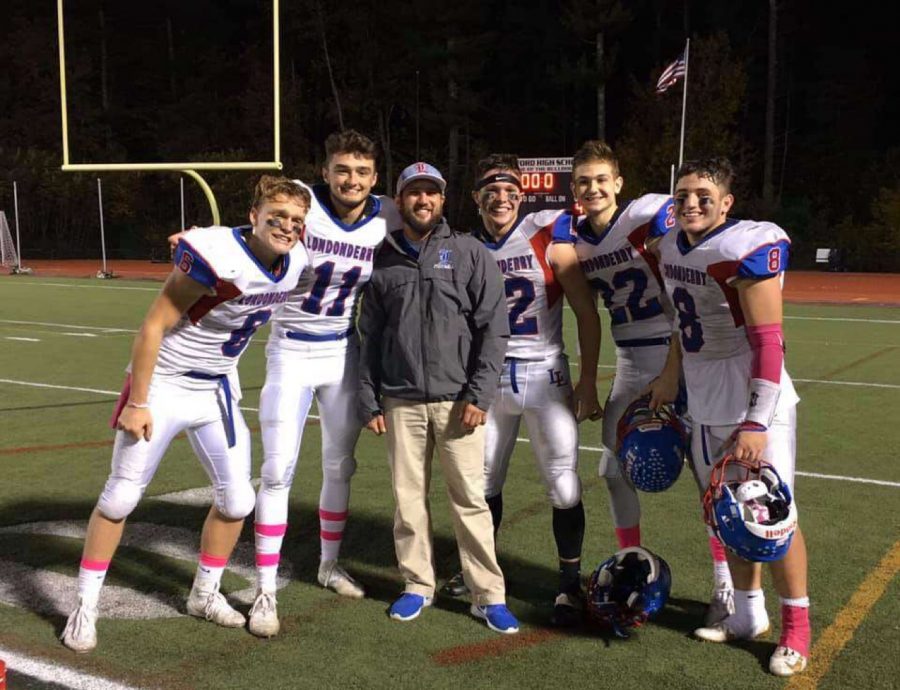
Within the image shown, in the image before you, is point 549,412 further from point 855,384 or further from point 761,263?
point 855,384

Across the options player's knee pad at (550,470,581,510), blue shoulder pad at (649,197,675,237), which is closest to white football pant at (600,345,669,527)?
player's knee pad at (550,470,581,510)

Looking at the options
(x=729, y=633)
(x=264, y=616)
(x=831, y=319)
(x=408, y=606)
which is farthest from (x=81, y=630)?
(x=831, y=319)

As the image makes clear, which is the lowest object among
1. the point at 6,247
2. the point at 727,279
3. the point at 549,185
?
the point at 6,247

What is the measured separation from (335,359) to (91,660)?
154 centimetres

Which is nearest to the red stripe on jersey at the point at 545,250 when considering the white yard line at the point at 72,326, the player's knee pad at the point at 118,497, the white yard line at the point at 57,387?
the player's knee pad at the point at 118,497

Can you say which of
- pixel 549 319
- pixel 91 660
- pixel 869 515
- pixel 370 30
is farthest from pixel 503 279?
pixel 370 30

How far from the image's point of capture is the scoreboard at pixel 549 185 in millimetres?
19375

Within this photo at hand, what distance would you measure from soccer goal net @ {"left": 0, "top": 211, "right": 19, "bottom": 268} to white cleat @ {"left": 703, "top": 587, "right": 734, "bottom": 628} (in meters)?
29.0

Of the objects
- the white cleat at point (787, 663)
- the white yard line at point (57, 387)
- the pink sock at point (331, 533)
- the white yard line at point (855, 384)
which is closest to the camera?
the white cleat at point (787, 663)

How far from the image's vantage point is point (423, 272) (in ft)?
13.2

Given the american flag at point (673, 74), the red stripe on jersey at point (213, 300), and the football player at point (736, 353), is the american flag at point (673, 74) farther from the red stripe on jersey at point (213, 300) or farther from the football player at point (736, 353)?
the red stripe on jersey at point (213, 300)

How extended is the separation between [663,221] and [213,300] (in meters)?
1.86

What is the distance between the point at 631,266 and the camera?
4.18 metres

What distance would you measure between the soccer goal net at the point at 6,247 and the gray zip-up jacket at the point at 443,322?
28.1m
